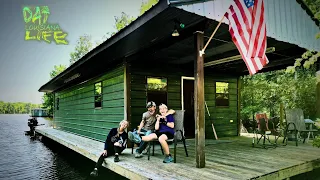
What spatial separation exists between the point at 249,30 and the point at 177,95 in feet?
13.2

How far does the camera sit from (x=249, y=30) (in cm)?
350

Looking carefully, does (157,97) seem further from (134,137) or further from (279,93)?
(279,93)

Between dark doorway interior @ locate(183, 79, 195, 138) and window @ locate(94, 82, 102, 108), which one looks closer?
dark doorway interior @ locate(183, 79, 195, 138)

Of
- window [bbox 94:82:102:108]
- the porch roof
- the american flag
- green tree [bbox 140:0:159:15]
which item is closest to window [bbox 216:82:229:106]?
the porch roof

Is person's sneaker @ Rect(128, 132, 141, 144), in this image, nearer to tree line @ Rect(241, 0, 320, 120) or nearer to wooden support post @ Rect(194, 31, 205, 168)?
wooden support post @ Rect(194, 31, 205, 168)

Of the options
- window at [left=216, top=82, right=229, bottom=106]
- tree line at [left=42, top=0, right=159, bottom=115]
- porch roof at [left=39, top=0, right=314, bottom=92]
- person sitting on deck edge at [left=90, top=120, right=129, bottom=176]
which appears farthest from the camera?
tree line at [left=42, top=0, right=159, bottom=115]

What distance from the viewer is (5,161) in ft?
25.6

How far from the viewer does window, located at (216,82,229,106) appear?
8.41 metres

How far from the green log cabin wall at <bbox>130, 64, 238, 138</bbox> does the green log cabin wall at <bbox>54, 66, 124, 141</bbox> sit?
39cm

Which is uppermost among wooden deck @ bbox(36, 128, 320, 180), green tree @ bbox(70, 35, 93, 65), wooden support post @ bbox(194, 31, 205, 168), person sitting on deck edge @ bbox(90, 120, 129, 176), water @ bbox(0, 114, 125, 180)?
green tree @ bbox(70, 35, 93, 65)

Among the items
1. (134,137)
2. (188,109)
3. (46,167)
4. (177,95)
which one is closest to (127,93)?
(134,137)

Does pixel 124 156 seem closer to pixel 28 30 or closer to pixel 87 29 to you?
pixel 28 30

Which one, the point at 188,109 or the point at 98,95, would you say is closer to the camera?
the point at 188,109

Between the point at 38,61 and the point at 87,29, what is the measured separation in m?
20.2
